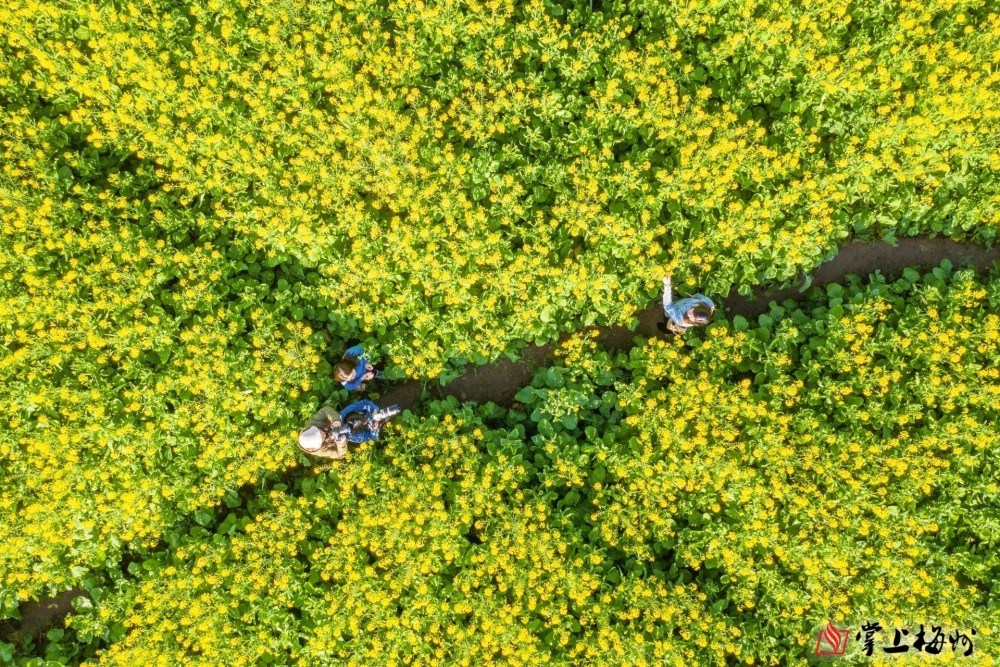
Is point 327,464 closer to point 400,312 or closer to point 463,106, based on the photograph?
point 400,312

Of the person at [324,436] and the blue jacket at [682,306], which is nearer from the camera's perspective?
the person at [324,436]

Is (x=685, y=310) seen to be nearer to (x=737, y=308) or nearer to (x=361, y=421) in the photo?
(x=737, y=308)

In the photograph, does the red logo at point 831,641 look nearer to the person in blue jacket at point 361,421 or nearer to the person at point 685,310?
the person at point 685,310

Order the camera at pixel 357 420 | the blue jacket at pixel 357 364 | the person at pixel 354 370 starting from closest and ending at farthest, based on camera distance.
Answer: the camera at pixel 357 420, the person at pixel 354 370, the blue jacket at pixel 357 364

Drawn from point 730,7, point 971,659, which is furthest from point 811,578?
point 730,7

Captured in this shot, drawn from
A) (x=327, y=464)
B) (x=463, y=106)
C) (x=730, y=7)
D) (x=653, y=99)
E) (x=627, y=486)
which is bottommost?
(x=327, y=464)

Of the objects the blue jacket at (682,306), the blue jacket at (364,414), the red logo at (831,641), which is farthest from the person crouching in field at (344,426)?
the red logo at (831,641)
